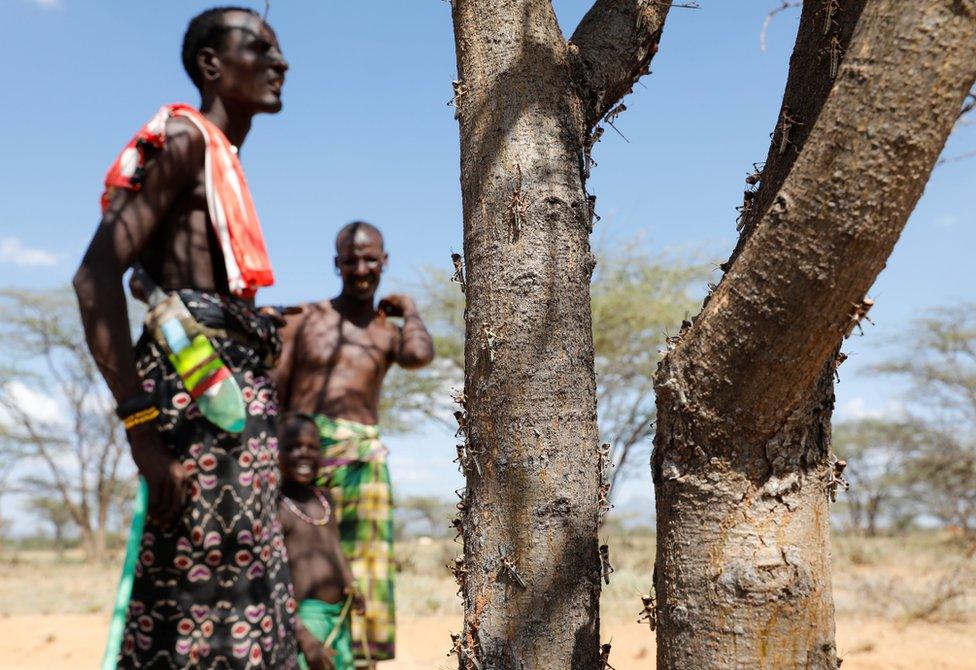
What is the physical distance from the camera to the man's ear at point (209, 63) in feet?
7.21

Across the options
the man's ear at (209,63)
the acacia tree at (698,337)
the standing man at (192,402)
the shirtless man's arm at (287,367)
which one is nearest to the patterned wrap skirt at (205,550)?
the standing man at (192,402)

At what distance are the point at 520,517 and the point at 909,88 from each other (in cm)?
83

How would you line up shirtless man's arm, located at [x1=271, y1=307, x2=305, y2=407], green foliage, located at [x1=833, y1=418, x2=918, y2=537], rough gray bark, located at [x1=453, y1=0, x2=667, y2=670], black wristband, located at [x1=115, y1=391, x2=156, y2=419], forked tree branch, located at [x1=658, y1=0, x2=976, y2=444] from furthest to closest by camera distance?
green foliage, located at [x1=833, y1=418, x2=918, y2=537]
shirtless man's arm, located at [x1=271, y1=307, x2=305, y2=407]
black wristband, located at [x1=115, y1=391, x2=156, y2=419]
rough gray bark, located at [x1=453, y1=0, x2=667, y2=670]
forked tree branch, located at [x1=658, y1=0, x2=976, y2=444]

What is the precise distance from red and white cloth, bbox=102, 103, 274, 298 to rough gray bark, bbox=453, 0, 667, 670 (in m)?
0.67

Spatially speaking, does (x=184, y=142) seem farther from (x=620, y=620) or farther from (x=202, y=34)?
(x=620, y=620)

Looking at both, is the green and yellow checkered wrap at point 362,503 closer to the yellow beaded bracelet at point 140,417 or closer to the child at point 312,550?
the child at point 312,550

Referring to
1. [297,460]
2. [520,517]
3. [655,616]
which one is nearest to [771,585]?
[655,616]

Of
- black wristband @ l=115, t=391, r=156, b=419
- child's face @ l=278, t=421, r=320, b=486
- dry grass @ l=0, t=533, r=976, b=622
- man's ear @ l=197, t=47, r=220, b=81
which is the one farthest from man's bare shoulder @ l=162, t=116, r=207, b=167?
dry grass @ l=0, t=533, r=976, b=622

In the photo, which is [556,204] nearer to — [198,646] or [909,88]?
[909,88]

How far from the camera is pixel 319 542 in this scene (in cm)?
355

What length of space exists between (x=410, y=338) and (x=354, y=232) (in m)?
0.53

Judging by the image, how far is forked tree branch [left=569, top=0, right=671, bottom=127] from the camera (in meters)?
1.70

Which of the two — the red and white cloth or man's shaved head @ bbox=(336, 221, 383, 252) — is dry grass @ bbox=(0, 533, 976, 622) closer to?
man's shaved head @ bbox=(336, 221, 383, 252)

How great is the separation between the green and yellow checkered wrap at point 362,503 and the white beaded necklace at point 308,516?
5 centimetres
